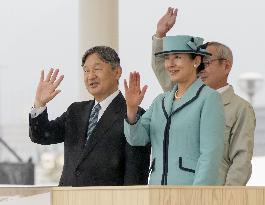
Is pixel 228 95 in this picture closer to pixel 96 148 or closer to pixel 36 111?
pixel 96 148

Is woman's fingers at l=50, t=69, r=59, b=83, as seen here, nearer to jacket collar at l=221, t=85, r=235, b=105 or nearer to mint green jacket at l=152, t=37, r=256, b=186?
mint green jacket at l=152, t=37, r=256, b=186

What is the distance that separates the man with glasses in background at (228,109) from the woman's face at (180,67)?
1.62ft

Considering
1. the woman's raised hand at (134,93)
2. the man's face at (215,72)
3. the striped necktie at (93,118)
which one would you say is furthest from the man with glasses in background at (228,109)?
the woman's raised hand at (134,93)

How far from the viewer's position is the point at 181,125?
5.13m

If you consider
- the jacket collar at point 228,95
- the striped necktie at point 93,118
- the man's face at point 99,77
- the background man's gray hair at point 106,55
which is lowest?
the striped necktie at point 93,118

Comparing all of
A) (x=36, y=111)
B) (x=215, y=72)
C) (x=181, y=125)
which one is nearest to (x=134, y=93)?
(x=181, y=125)

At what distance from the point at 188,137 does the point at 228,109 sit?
830 millimetres

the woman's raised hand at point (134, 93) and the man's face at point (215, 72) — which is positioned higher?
the man's face at point (215, 72)

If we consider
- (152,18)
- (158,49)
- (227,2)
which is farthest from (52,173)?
(158,49)

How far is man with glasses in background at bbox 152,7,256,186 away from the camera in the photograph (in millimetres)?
5652

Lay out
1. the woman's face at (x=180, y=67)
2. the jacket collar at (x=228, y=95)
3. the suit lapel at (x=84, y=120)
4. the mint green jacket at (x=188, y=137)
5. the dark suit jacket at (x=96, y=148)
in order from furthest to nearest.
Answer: the jacket collar at (x=228, y=95) → the suit lapel at (x=84, y=120) → the dark suit jacket at (x=96, y=148) → the woman's face at (x=180, y=67) → the mint green jacket at (x=188, y=137)

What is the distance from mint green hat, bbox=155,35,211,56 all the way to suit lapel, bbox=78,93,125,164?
1.28 ft

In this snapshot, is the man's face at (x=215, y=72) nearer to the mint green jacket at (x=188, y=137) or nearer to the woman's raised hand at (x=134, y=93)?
the mint green jacket at (x=188, y=137)

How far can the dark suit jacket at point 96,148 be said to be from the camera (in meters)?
5.41
